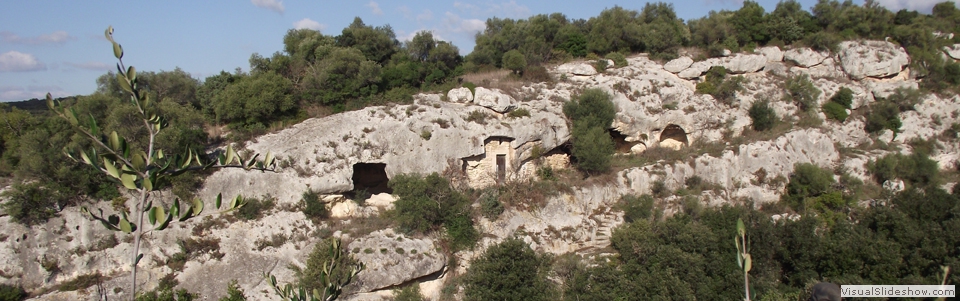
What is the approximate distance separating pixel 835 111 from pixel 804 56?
4.86 metres

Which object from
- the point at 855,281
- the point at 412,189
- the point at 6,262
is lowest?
the point at 855,281

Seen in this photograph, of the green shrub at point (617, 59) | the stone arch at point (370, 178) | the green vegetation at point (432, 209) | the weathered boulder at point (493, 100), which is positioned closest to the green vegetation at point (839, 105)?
the green shrub at point (617, 59)

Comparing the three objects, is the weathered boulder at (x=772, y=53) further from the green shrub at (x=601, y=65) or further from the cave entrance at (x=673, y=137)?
the green shrub at (x=601, y=65)

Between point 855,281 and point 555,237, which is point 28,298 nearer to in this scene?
point 555,237

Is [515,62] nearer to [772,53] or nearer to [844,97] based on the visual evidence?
[772,53]

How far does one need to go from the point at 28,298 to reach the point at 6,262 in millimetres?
1340

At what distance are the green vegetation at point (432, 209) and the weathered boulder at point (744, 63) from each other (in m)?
20.2

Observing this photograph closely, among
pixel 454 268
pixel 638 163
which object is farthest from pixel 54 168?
pixel 638 163

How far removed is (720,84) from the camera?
94.4 ft

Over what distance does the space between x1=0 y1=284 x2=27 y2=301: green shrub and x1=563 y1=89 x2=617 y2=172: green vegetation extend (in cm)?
1891

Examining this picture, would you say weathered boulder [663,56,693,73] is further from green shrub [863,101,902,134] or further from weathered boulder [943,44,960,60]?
weathered boulder [943,44,960,60]

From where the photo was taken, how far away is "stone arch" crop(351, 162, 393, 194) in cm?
2203

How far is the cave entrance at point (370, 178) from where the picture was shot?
2199 centimetres

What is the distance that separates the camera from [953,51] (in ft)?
113
